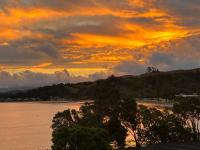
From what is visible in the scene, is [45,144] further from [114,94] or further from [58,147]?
[58,147]

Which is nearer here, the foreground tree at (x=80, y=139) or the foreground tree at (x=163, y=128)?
the foreground tree at (x=80, y=139)

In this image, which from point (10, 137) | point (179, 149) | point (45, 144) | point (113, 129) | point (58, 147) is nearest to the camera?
point (58, 147)

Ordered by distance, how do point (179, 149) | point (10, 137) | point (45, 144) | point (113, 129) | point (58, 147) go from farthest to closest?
point (10, 137) < point (45, 144) < point (113, 129) < point (179, 149) < point (58, 147)

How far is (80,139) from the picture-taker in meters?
67.4

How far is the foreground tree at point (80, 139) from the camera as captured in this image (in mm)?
66812

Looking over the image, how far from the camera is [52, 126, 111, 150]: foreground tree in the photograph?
2630 inches

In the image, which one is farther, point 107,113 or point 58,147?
point 107,113

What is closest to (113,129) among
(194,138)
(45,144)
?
(194,138)

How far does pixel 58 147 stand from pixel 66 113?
24414 mm

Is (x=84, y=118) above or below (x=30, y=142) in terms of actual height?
above

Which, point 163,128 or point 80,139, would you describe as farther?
point 163,128

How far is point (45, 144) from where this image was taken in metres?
136

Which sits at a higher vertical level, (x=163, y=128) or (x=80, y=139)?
(x=80, y=139)

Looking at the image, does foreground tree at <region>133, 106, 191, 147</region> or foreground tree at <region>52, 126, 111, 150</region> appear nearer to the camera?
foreground tree at <region>52, 126, 111, 150</region>
